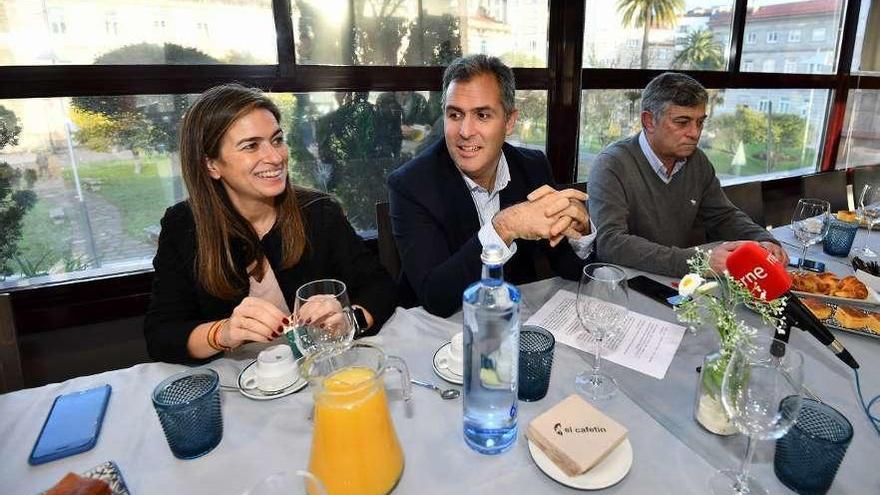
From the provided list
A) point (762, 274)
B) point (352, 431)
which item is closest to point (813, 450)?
point (762, 274)

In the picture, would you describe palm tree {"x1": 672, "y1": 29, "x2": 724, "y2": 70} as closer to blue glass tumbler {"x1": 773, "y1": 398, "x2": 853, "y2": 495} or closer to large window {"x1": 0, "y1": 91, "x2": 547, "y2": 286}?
large window {"x1": 0, "y1": 91, "x2": 547, "y2": 286}

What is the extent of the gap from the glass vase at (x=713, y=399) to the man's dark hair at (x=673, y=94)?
1.54 meters

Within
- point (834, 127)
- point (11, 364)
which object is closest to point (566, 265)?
point (11, 364)

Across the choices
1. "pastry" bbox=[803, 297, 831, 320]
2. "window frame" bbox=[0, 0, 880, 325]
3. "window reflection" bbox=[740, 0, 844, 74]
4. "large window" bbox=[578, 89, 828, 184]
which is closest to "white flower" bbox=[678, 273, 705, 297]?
"pastry" bbox=[803, 297, 831, 320]

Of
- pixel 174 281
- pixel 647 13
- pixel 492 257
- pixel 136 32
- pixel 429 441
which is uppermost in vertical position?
pixel 647 13

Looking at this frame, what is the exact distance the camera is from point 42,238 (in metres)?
1.95

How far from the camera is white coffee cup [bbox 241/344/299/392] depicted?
0.91 meters

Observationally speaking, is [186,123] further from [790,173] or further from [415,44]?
[790,173]

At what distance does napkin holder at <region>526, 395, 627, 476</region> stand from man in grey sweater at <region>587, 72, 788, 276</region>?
1.18m

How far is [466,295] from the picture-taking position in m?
0.71

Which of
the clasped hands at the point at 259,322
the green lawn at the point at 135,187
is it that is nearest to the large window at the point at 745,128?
the green lawn at the point at 135,187

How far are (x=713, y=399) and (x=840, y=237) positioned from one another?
4.17 feet

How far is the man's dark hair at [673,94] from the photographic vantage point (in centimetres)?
200

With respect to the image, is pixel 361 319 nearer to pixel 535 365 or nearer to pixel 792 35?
pixel 535 365
